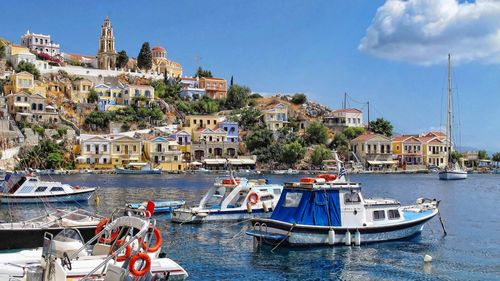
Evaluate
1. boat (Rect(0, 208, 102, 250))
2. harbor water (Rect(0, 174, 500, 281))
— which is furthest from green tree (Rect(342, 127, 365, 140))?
boat (Rect(0, 208, 102, 250))

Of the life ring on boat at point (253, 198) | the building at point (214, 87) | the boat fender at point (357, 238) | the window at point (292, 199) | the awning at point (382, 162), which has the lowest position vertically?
the boat fender at point (357, 238)

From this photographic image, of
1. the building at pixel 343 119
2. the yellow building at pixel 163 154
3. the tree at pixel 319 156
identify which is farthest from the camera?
the building at pixel 343 119

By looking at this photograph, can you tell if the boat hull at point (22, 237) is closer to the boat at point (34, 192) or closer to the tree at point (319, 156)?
the boat at point (34, 192)

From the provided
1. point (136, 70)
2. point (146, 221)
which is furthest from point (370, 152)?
point (146, 221)

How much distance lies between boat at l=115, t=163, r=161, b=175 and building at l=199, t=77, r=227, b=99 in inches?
1596

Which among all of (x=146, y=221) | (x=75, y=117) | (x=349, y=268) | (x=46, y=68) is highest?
(x=46, y=68)

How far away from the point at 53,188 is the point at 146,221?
3639cm

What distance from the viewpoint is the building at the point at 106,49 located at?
145 meters

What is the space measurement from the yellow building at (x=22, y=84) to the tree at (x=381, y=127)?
71.8 m

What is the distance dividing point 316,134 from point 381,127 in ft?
64.3

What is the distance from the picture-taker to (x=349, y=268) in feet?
83.6

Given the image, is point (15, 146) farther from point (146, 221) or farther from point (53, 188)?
point (146, 221)

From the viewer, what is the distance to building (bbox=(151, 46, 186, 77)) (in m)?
158

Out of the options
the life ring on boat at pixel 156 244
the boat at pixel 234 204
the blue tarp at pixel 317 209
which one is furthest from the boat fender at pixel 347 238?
the life ring on boat at pixel 156 244
